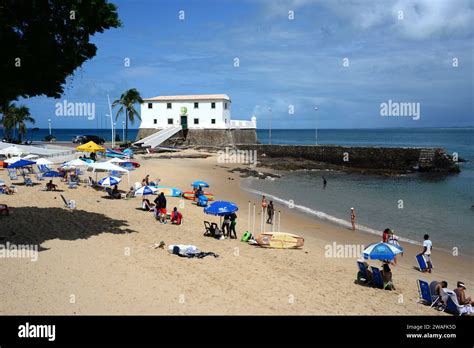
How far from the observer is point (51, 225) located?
1581 cm

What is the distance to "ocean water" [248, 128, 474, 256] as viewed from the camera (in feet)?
76.2

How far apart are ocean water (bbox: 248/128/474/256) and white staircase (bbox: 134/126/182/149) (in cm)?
1924

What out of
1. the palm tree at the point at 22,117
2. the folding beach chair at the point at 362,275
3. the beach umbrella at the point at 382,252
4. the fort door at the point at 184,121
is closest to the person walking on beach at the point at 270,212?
the beach umbrella at the point at 382,252

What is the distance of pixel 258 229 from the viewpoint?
20.5 m

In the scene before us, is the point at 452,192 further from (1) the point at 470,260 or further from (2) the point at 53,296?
(2) the point at 53,296

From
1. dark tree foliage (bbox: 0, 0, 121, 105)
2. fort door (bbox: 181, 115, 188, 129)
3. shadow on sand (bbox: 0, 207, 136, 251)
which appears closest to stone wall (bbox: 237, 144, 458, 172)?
fort door (bbox: 181, 115, 188, 129)

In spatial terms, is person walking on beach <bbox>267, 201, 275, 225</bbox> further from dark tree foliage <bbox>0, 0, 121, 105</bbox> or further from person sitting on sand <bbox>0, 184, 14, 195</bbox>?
person sitting on sand <bbox>0, 184, 14, 195</bbox>

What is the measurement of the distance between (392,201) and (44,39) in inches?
1052

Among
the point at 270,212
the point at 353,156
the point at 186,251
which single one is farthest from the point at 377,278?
the point at 353,156

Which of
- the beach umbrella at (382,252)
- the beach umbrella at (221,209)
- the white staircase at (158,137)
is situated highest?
the white staircase at (158,137)

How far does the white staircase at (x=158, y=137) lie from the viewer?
187 feet

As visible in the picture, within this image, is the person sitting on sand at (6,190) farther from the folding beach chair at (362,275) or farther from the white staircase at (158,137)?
Result: the white staircase at (158,137)

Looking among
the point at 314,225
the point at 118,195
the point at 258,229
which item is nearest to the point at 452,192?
the point at 314,225

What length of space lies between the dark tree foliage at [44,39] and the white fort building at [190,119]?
1967 inches
